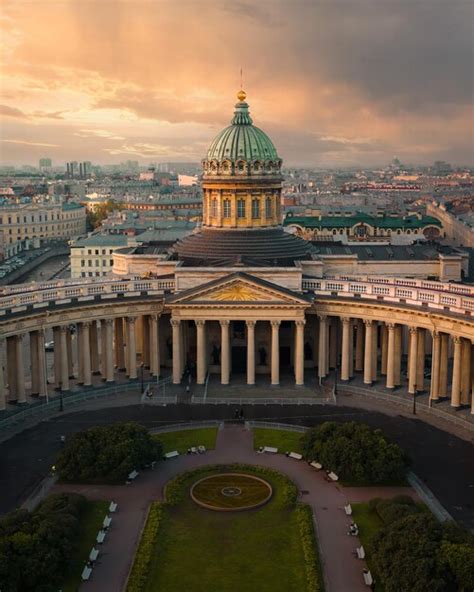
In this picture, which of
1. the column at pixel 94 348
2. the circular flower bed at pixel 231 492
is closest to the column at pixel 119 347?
the column at pixel 94 348

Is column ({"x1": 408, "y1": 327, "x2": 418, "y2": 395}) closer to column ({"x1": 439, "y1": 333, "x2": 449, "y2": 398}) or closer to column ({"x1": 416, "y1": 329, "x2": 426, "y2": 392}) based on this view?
column ({"x1": 416, "y1": 329, "x2": 426, "y2": 392})

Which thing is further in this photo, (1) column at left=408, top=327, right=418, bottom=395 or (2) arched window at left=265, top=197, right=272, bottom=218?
(2) arched window at left=265, top=197, right=272, bottom=218

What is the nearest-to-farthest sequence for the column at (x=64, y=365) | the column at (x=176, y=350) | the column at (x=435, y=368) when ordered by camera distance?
the column at (x=435, y=368)
the column at (x=64, y=365)
the column at (x=176, y=350)

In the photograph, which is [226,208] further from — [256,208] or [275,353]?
[275,353]

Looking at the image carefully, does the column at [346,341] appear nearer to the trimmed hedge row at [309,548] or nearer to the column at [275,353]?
the column at [275,353]

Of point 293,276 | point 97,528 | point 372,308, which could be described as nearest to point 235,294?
point 293,276

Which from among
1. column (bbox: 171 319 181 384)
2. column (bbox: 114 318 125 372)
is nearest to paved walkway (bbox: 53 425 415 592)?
column (bbox: 171 319 181 384)
